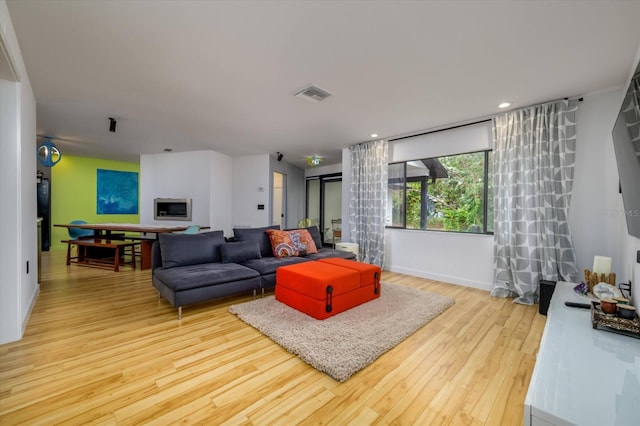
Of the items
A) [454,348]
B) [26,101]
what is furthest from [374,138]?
[26,101]

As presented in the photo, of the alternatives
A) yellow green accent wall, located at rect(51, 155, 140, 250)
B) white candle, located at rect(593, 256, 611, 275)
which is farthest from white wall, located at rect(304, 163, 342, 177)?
yellow green accent wall, located at rect(51, 155, 140, 250)

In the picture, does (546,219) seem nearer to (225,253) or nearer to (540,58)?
(540,58)

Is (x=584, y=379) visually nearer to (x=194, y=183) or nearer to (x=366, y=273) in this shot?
(x=366, y=273)

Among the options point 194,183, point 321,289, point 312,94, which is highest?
point 312,94

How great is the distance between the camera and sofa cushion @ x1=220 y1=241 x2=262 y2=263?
3544mm

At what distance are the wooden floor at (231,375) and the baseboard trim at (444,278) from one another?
95 centimetres

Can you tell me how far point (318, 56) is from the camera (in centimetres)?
228

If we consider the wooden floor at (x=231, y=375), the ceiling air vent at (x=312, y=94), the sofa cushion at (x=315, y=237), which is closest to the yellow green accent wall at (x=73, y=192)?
the wooden floor at (x=231, y=375)

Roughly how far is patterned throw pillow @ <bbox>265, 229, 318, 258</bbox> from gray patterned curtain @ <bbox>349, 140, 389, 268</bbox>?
1.23m

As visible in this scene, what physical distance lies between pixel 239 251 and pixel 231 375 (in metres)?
1.95

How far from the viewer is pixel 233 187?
7.02 meters

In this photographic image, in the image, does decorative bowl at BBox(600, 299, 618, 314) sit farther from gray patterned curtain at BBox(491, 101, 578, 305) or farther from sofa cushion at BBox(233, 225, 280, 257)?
sofa cushion at BBox(233, 225, 280, 257)

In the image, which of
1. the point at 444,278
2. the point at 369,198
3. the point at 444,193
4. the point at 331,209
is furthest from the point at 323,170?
the point at 444,278

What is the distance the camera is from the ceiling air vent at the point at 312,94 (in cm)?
288
